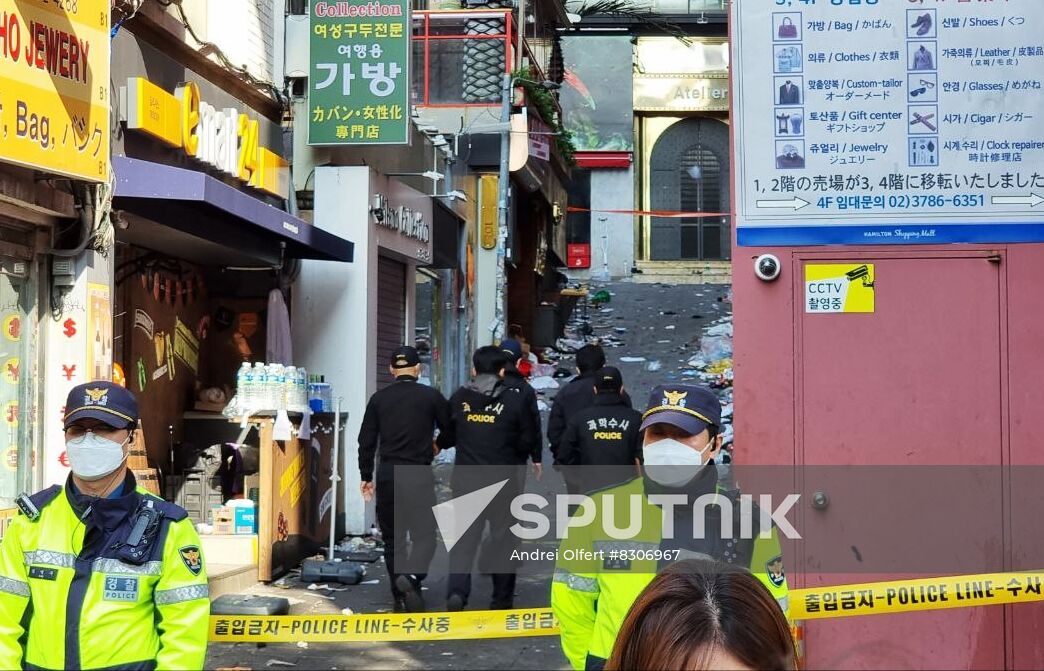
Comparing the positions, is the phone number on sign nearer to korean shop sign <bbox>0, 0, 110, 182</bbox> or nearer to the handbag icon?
the handbag icon

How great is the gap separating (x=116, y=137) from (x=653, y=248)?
31294 mm

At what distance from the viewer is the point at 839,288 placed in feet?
22.4

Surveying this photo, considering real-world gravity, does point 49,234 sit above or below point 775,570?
above

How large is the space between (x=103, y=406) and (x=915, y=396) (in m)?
3.99

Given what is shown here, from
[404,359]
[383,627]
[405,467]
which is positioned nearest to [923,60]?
[383,627]

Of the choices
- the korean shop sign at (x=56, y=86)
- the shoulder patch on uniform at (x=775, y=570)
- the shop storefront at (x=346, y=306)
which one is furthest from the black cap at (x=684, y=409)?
the shop storefront at (x=346, y=306)

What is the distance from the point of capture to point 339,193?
14.4 meters

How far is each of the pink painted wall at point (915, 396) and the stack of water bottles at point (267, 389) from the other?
580cm

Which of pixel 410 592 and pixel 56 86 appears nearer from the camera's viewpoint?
pixel 56 86

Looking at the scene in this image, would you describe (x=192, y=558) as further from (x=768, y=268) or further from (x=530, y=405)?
(x=530, y=405)

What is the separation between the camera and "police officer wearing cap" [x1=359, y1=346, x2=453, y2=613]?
10.7 meters

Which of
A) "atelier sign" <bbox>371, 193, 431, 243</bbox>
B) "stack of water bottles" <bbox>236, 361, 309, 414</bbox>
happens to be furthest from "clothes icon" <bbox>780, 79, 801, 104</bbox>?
"atelier sign" <bbox>371, 193, 431, 243</bbox>

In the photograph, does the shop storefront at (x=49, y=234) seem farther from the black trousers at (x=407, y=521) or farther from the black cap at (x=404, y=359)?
the black trousers at (x=407, y=521)

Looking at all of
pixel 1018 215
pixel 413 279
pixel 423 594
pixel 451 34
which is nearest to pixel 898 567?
pixel 1018 215
